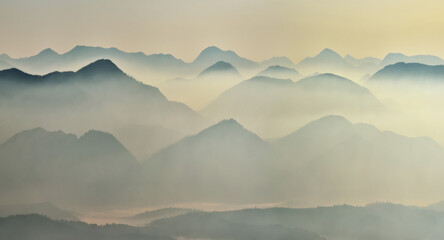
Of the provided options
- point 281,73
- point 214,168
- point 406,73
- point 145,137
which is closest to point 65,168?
point 145,137

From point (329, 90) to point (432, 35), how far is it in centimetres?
63

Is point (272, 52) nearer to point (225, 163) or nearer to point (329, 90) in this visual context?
point (329, 90)

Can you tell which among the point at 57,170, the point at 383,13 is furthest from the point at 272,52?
the point at 57,170

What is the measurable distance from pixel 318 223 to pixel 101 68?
136cm

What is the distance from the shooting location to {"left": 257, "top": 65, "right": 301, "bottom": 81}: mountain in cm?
231

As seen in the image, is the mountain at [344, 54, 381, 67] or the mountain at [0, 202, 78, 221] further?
the mountain at [344, 54, 381, 67]

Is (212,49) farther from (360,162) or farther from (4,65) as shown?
(4,65)

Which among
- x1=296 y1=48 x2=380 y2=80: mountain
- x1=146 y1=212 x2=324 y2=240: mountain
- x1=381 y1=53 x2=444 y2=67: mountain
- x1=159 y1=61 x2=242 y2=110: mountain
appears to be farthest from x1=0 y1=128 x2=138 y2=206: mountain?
x1=381 y1=53 x2=444 y2=67: mountain

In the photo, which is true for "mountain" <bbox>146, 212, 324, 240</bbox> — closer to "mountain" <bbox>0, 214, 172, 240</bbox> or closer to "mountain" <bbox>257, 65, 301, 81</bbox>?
"mountain" <bbox>0, 214, 172, 240</bbox>

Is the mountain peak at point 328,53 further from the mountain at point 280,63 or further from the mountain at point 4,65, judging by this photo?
the mountain at point 4,65

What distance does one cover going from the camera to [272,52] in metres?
2.36

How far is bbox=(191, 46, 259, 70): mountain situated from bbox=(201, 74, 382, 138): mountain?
0.11 m

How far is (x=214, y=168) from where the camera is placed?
2.24 meters

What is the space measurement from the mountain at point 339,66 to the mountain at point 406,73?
47 millimetres
